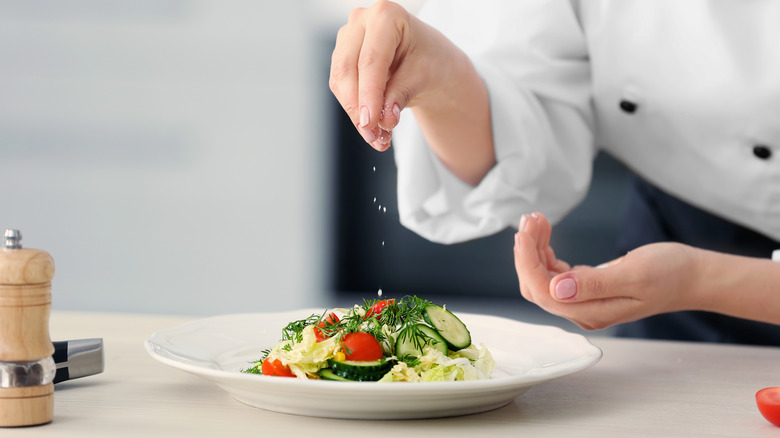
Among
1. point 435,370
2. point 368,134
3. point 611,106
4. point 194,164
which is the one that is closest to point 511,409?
point 435,370

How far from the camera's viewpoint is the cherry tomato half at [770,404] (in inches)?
24.5

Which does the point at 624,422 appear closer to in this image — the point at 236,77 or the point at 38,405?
the point at 38,405

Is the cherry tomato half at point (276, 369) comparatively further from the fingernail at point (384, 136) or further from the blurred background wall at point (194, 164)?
the blurred background wall at point (194, 164)

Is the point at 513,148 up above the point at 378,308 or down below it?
above

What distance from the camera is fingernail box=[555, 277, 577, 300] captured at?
0.83 metres

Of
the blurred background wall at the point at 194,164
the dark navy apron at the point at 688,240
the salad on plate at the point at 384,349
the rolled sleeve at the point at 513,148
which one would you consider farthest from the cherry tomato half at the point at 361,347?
the blurred background wall at the point at 194,164

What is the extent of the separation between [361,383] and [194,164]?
2.76m

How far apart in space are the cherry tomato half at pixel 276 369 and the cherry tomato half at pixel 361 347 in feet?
0.17

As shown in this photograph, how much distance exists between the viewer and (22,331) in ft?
1.84

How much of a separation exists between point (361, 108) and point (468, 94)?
44 cm

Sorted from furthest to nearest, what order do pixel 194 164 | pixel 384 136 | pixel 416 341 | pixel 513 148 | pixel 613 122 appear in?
pixel 194 164
pixel 613 122
pixel 513 148
pixel 384 136
pixel 416 341

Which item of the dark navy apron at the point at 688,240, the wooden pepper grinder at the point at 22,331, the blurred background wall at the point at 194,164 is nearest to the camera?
the wooden pepper grinder at the point at 22,331

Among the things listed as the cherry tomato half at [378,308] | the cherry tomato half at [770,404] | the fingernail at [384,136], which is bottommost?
the cherry tomato half at [770,404]

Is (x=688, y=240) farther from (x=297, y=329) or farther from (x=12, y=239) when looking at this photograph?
Result: (x=12, y=239)
